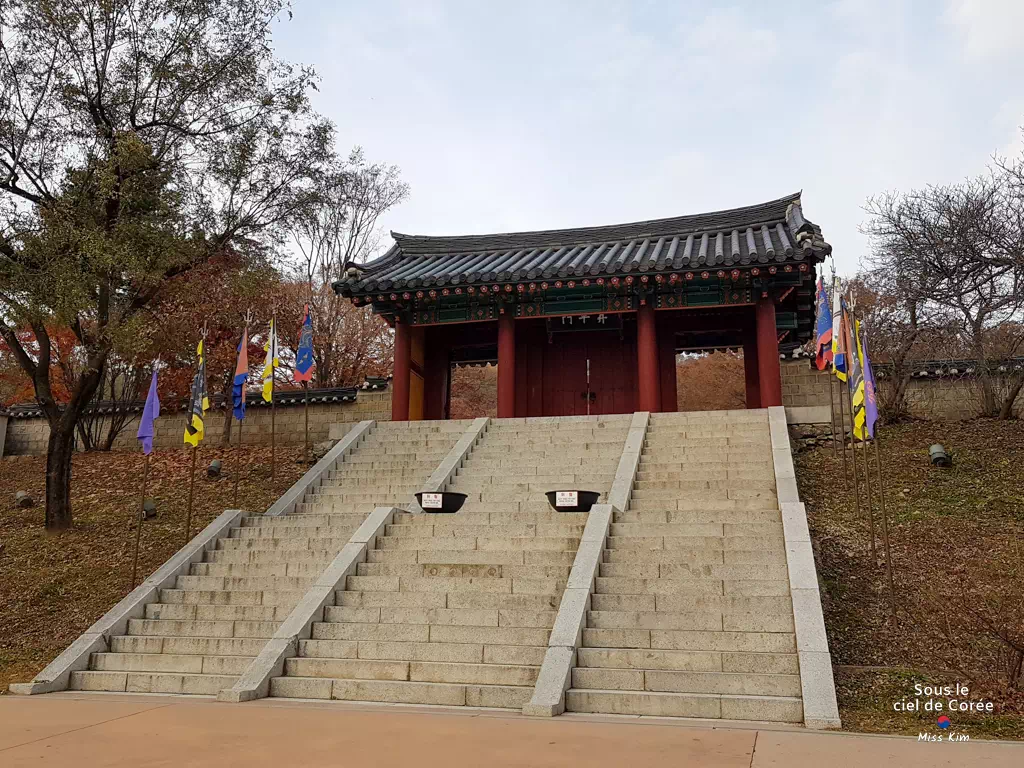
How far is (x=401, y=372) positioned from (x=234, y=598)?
861cm

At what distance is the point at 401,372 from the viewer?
1664cm

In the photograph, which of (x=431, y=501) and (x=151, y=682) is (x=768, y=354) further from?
(x=151, y=682)

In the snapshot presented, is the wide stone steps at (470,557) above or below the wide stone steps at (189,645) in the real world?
above

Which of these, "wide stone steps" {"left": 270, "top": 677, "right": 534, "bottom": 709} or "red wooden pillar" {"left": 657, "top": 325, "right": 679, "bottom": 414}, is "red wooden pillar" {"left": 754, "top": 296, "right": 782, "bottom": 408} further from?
"wide stone steps" {"left": 270, "top": 677, "right": 534, "bottom": 709}

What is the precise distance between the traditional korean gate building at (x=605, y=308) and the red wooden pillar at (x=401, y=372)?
0.09ft

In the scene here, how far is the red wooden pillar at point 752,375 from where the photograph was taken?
16656 millimetres

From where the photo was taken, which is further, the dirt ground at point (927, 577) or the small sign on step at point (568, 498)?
the small sign on step at point (568, 498)

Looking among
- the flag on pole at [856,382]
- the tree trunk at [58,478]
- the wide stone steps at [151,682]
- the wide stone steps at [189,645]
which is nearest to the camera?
the wide stone steps at [151,682]

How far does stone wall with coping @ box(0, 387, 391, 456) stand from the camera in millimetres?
18078

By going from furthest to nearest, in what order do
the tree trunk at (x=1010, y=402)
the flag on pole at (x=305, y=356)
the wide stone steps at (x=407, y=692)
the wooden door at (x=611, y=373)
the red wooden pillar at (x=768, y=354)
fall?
the wooden door at (x=611, y=373)
the red wooden pillar at (x=768, y=354)
the flag on pole at (x=305, y=356)
the tree trunk at (x=1010, y=402)
the wide stone steps at (x=407, y=692)

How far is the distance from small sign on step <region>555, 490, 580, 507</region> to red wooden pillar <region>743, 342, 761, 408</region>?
27.9 feet

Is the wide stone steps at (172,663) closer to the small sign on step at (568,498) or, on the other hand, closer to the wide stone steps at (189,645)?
the wide stone steps at (189,645)

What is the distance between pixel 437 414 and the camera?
17.9 meters

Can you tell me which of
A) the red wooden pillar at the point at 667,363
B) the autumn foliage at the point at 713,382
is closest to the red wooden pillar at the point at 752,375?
the red wooden pillar at the point at 667,363
